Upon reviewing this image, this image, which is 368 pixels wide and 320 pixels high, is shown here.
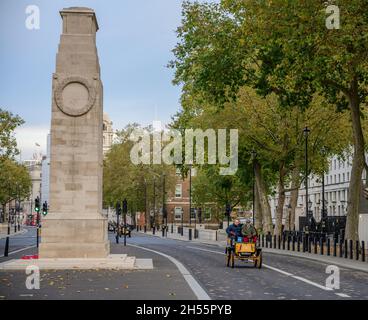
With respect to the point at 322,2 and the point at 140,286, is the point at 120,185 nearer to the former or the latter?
the point at 322,2

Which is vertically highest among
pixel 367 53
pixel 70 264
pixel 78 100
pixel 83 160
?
pixel 367 53

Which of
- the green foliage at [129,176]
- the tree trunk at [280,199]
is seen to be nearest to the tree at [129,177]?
the green foliage at [129,176]

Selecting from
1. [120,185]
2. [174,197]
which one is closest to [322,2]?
[120,185]

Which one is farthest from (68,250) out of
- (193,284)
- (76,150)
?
(193,284)

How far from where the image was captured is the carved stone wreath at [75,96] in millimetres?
27469

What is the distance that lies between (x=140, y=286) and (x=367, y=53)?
16216 millimetres

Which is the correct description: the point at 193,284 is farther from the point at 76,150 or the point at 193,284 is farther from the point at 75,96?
the point at 75,96

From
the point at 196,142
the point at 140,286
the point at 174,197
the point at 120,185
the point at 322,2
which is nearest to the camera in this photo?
the point at 140,286

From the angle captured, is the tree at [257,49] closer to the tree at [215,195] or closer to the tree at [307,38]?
the tree at [307,38]

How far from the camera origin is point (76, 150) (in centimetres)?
2730

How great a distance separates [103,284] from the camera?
Result: 61.2 ft

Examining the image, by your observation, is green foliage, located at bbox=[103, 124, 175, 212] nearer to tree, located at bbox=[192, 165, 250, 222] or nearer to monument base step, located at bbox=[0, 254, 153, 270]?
tree, located at bbox=[192, 165, 250, 222]

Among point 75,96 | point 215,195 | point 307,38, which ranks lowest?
point 215,195

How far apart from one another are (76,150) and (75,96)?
1.92 meters
